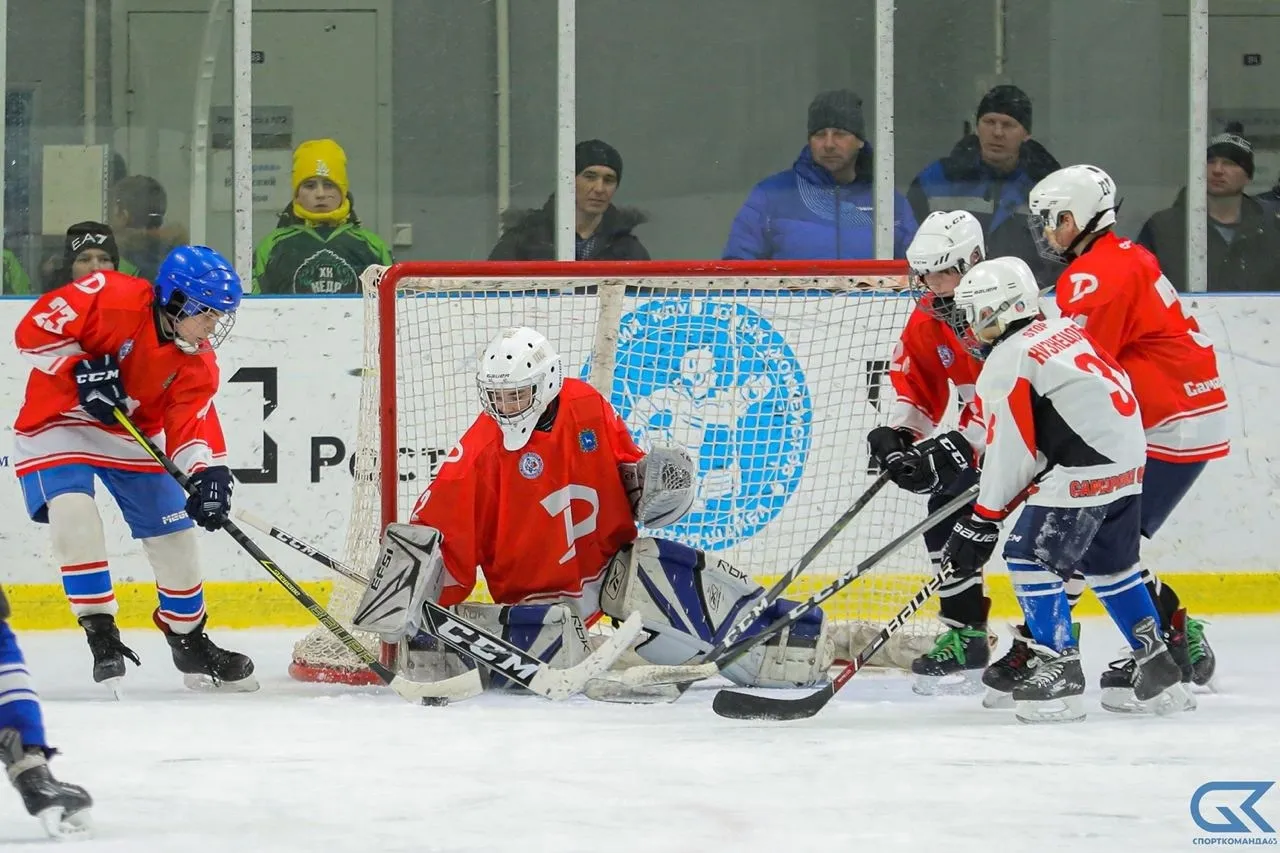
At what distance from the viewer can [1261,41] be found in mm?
5820

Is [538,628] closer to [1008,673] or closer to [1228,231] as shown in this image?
[1008,673]

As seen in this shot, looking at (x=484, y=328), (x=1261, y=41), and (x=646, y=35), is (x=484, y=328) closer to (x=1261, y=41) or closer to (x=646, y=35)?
(x=646, y=35)

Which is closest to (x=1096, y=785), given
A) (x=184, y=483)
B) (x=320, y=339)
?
(x=184, y=483)

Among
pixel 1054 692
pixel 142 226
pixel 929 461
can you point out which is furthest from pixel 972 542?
pixel 142 226

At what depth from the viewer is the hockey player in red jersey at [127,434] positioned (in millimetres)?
4246

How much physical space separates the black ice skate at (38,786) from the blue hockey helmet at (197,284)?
171 centimetres

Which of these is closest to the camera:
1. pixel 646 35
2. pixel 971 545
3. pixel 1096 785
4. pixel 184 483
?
pixel 1096 785

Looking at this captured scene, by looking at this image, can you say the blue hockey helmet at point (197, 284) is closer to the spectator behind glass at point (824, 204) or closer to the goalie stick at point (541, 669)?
the goalie stick at point (541, 669)

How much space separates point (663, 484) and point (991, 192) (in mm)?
2031

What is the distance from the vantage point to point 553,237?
18.8 feet

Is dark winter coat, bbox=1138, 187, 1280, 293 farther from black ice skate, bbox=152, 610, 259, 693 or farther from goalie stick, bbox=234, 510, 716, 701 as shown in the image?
black ice skate, bbox=152, 610, 259, 693

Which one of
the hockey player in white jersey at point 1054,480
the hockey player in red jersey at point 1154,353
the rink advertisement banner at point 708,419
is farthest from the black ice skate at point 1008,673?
the rink advertisement banner at point 708,419

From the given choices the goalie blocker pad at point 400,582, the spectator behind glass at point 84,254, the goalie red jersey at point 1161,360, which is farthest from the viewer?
the spectator behind glass at point 84,254

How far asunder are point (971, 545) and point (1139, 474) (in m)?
0.37
